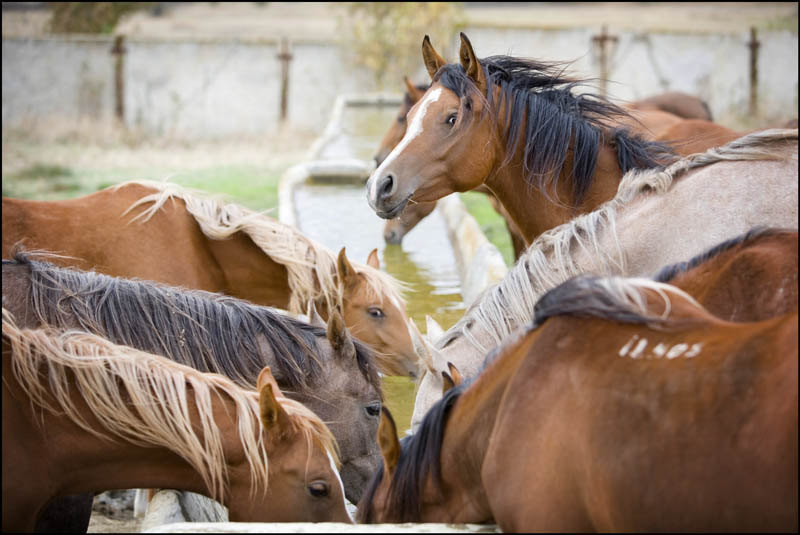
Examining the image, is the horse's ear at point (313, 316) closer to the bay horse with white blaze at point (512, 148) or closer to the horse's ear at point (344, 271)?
the horse's ear at point (344, 271)

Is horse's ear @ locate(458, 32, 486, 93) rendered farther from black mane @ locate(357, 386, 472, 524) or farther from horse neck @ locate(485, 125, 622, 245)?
black mane @ locate(357, 386, 472, 524)

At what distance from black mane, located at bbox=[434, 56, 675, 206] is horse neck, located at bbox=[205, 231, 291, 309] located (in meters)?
1.39

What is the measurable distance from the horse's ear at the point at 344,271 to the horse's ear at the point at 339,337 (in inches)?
47.9

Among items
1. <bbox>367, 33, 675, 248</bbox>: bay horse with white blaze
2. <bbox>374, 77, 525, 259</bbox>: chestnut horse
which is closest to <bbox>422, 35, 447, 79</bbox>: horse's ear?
<bbox>367, 33, 675, 248</bbox>: bay horse with white blaze

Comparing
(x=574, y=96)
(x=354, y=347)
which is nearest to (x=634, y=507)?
(x=354, y=347)

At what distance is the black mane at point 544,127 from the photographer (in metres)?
4.02

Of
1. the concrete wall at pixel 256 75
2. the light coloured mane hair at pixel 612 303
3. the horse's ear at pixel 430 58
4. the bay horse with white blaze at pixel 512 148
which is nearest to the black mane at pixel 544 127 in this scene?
the bay horse with white blaze at pixel 512 148

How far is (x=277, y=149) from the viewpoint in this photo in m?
16.6

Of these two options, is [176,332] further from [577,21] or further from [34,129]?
[577,21]

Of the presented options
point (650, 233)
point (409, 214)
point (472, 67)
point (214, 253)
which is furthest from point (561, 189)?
point (409, 214)

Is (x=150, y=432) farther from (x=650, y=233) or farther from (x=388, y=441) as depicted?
(x=650, y=233)

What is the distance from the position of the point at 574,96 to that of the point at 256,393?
230cm

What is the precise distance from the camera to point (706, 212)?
3146 mm

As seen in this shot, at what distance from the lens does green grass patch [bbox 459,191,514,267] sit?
860 cm
